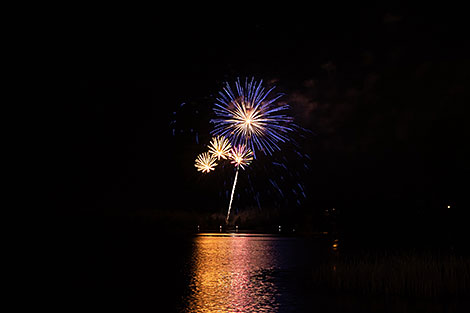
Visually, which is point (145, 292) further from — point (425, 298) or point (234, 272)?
point (425, 298)

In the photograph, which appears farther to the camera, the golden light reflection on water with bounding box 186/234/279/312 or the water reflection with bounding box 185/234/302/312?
the water reflection with bounding box 185/234/302/312

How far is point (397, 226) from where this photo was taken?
294 ft

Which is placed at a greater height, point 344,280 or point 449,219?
point 449,219

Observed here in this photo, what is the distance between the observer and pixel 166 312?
60.2 feet

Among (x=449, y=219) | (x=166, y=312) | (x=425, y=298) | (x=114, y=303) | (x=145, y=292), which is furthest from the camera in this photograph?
(x=449, y=219)

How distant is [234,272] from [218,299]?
420 inches

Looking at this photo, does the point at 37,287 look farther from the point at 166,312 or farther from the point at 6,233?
the point at 6,233

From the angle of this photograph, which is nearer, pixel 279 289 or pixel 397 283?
pixel 397 283

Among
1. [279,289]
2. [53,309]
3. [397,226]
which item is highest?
[397,226]

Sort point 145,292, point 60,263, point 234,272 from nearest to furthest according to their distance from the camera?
point 145,292 < point 234,272 < point 60,263

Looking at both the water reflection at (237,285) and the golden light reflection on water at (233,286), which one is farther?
the water reflection at (237,285)

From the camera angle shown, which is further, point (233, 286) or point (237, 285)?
point (237, 285)

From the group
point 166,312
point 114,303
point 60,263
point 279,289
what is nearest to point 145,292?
point 114,303

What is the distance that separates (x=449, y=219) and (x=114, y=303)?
78.2 meters
